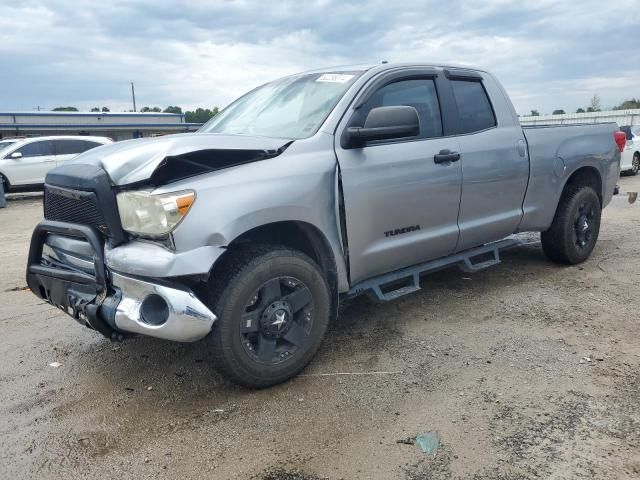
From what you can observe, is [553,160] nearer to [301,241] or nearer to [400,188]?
[400,188]

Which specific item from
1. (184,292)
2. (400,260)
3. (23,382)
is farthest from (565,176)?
(23,382)

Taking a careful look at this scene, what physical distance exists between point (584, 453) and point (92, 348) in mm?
3200

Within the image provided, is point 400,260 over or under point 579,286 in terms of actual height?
over

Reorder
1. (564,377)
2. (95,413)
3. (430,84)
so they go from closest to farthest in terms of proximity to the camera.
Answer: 1. (95,413)
2. (564,377)
3. (430,84)

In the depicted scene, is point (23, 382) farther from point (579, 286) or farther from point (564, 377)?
point (579, 286)

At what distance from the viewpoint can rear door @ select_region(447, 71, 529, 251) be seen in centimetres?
428

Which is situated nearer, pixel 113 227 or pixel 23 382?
pixel 113 227

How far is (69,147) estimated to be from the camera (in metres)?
15.8

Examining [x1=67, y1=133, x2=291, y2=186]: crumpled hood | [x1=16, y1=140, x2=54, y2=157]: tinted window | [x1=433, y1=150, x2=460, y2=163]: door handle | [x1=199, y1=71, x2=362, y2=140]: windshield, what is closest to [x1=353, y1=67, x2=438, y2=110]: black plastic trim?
[x1=199, y1=71, x2=362, y2=140]: windshield

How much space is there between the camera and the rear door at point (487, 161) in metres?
4.28

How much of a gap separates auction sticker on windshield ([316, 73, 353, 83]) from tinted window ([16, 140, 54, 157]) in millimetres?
13826

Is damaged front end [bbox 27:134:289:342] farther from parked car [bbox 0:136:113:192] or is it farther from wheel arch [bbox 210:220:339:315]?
parked car [bbox 0:136:113:192]

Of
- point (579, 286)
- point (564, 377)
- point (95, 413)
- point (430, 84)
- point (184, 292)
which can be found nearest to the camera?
point (184, 292)

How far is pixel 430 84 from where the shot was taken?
4.21 meters
